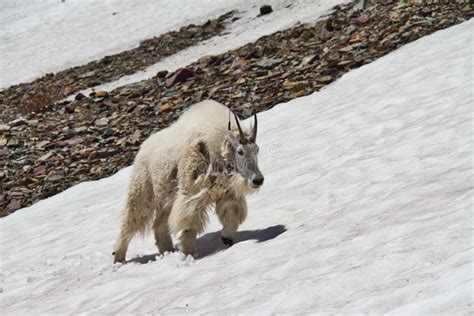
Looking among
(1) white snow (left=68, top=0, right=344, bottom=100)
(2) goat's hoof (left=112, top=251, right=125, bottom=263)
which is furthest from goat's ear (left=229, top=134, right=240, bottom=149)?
(1) white snow (left=68, top=0, right=344, bottom=100)

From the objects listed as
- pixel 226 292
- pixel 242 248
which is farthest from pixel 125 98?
pixel 226 292

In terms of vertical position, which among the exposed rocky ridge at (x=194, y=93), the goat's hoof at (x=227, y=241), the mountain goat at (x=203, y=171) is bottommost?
the exposed rocky ridge at (x=194, y=93)

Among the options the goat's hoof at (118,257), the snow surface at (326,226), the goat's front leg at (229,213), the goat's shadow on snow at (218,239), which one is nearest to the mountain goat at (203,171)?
the goat's front leg at (229,213)

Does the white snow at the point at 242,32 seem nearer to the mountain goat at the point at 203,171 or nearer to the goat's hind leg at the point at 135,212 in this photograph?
the goat's hind leg at the point at 135,212

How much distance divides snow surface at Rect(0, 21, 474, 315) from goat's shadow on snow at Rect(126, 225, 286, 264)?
36 mm

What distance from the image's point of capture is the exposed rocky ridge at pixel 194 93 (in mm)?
15250

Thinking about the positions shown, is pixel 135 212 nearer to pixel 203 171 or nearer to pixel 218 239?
pixel 218 239

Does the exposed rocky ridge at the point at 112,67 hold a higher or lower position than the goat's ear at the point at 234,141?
lower

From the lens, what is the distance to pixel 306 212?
7.81 metres

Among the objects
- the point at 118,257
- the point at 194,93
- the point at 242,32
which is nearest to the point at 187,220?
the point at 118,257

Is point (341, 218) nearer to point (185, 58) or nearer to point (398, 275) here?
point (398, 275)

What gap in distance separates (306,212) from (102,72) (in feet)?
57.6

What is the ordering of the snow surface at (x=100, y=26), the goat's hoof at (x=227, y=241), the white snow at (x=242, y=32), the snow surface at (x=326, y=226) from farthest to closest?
the snow surface at (x=100, y=26), the white snow at (x=242, y=32), the goat's hoof at (x=227, y=241), the snow surface at (x=326, y=226)

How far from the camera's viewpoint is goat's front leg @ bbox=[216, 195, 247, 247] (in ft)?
23.6
